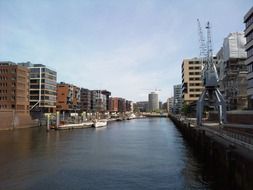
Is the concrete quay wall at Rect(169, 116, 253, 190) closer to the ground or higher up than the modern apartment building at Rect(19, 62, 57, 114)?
closer to the ground

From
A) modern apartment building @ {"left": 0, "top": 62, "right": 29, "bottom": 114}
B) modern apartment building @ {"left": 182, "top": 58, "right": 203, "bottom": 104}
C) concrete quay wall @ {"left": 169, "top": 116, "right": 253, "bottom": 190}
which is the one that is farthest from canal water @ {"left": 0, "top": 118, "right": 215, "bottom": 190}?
modern apartment building @ {"left": 182, "top": 58, "right": 203, "bottom": 104}

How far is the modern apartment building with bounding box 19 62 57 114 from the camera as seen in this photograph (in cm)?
15965

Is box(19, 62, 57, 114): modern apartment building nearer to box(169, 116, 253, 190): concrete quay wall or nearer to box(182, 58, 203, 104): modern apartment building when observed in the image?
box(182, 58, 203, 104): modern apartment building

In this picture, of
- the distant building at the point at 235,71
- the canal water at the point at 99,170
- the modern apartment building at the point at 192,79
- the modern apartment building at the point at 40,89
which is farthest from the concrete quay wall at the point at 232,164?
the modern apartment building at the point at 192,79

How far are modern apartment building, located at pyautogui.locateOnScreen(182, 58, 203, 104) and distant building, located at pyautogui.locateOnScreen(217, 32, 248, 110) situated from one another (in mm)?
61161

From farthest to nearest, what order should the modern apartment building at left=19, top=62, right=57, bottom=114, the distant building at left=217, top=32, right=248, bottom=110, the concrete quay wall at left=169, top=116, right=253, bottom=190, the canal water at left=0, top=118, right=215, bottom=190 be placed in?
1. the modern apartment building at left=19, top=62, right=57, bottom=114
2. the distant building at left=217, top=32, right=248, bottom=110
3. the canal water at left=0, top=118, right=215, bottom=190
4. the concrete quay wall at left=169, top=116, right=253, bottom=190

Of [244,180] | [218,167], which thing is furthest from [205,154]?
[244,180]

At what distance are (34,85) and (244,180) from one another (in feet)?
496

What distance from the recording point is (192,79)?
181 meters

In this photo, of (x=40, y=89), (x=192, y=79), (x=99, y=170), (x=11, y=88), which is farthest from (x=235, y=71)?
(x=40, y=89)

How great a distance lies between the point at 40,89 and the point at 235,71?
100 m

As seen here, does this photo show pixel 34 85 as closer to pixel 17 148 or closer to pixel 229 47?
pixel 229 47

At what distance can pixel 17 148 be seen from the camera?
183ft

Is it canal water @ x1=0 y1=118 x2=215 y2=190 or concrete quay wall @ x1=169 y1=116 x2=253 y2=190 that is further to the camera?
canal water @ x1=0 y1=118 x2=215 y2=190
